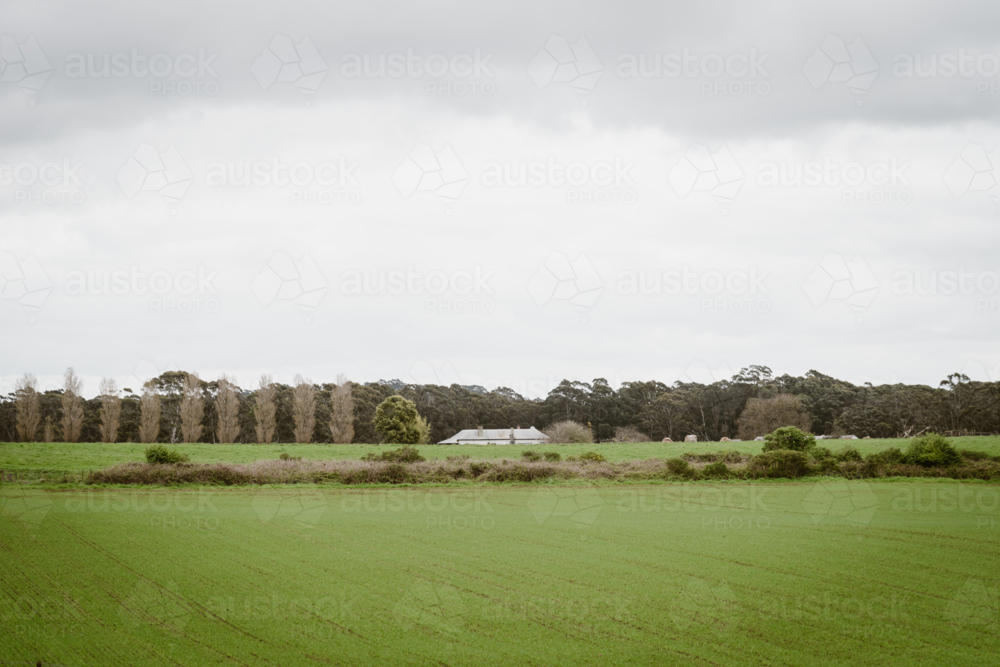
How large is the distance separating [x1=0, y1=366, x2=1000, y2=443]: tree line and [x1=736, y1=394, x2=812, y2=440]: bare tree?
0.13m

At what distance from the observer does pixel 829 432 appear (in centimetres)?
8331

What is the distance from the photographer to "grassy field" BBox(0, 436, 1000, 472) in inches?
1623

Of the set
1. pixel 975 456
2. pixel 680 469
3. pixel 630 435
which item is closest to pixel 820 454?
pixel 975 456

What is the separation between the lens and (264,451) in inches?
2051

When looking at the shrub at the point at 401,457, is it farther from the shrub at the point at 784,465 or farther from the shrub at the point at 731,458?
the shrub at the point at 784,465

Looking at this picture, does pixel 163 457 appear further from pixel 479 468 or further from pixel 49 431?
pixel 49 431

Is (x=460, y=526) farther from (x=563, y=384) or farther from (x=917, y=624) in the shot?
(x=563, y=384)

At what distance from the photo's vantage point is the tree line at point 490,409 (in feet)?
225

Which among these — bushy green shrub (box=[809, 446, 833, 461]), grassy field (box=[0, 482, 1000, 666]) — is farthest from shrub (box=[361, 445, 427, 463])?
bushy green shrub (box=[809, 446, 833, 461])

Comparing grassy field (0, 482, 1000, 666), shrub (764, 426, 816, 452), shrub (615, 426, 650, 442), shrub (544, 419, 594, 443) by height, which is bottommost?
shrub (615, 426, 650, 442)

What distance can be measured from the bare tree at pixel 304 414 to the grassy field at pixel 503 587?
4787cm

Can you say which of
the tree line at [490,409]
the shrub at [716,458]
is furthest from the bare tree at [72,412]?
the shrub at [716,458]

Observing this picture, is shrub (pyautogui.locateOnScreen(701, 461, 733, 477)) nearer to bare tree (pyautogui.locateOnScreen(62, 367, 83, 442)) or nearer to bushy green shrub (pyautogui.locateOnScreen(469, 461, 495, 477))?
bushy green shrub (pyautogui.locateOnScreen(469, 461, 495, 477))

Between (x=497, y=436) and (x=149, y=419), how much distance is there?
137 feet
